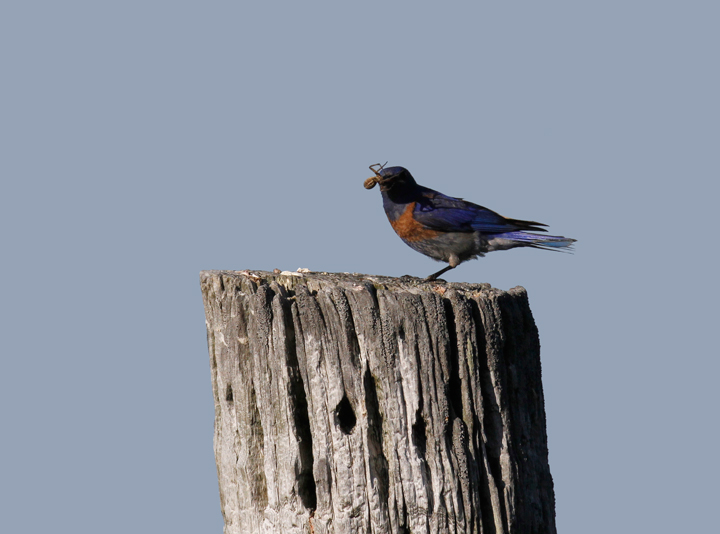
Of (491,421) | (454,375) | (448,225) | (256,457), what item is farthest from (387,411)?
(448,225)

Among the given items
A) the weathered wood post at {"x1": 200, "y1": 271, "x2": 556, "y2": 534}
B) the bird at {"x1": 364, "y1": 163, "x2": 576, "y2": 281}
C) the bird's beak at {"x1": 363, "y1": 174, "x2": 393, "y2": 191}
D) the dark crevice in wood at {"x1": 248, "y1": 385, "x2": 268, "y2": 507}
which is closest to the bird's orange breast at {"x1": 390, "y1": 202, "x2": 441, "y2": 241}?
the bird at {"x1": 364, "y1": 163, "x2": 576, "y2": 281}

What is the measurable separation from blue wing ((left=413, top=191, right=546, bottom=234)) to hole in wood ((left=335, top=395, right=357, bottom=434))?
2877mm

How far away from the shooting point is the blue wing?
22.0 feet

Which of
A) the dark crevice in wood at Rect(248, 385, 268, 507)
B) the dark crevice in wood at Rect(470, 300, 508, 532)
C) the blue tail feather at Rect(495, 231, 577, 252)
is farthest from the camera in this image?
the blue tail feather at Rect(495, 231, 577, 252)

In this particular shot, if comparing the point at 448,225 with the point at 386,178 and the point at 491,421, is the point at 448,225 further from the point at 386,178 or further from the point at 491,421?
the point at 491,421

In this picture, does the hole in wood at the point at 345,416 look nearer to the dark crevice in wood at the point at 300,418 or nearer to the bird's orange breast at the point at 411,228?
the dark crevice in wood at the point at 300,418

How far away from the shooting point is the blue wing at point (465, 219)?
6.70 m

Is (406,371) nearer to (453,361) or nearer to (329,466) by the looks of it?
(453,361)

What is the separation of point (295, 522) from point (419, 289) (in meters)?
1.37

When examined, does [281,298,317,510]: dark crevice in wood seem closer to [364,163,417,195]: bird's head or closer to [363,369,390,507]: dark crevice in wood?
[363,369,390,507]: dark crevice in wood

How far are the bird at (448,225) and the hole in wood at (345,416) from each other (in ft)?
9.30

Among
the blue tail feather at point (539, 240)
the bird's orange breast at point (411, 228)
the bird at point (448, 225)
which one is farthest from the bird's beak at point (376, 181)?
the blue tail feather at point (539, 240)

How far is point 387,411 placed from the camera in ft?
13.3

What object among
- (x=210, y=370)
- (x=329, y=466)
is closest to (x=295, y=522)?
(x=329, y=466)
